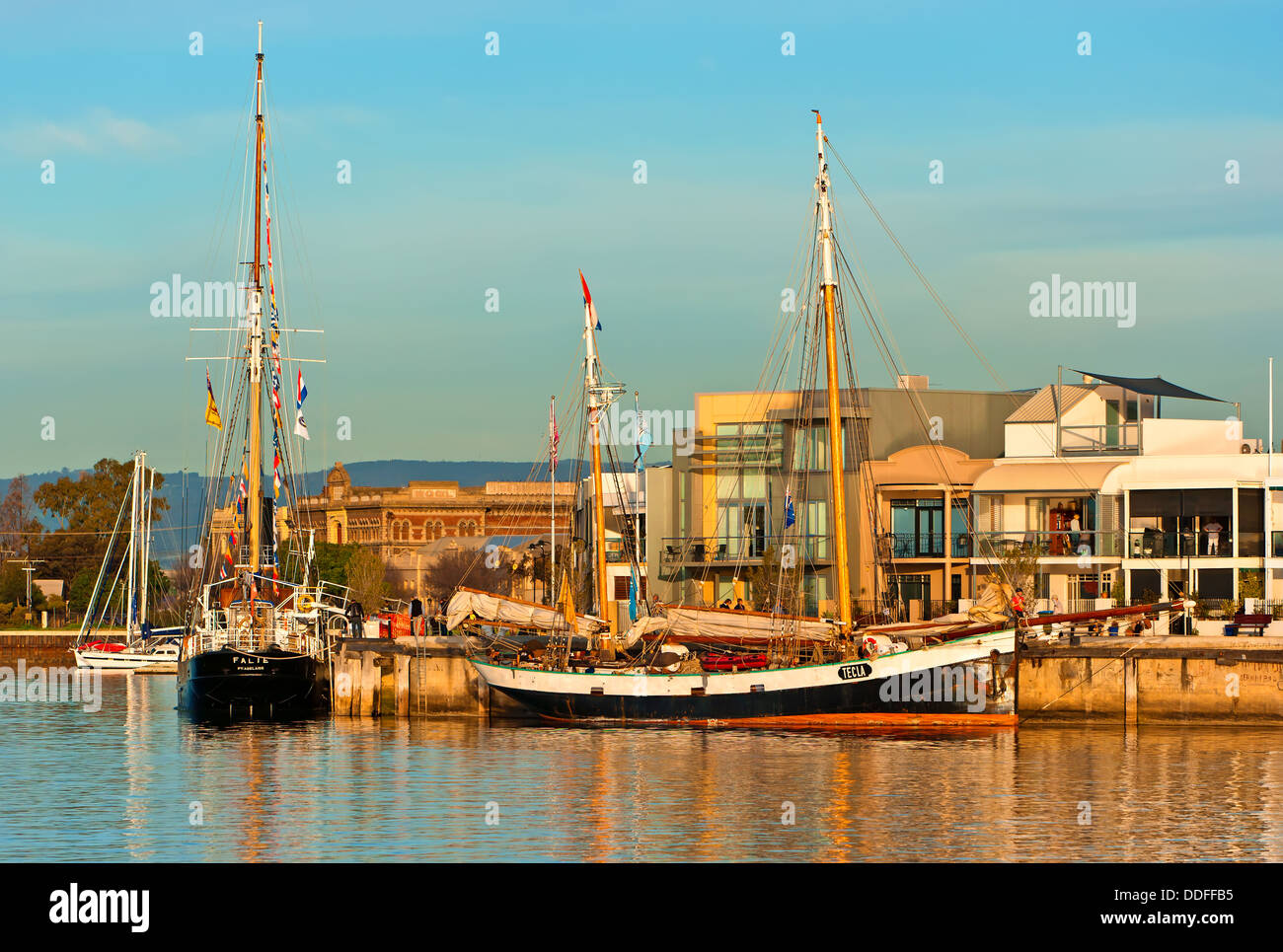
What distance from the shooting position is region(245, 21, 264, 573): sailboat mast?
64.6m

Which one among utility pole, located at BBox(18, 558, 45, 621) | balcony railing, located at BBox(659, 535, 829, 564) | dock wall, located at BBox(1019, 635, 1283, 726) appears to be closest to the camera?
dock wall, located at BBox(1019, 635, 1283, 726)

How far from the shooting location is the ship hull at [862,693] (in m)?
51.9

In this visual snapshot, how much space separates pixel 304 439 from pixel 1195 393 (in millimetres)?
36854

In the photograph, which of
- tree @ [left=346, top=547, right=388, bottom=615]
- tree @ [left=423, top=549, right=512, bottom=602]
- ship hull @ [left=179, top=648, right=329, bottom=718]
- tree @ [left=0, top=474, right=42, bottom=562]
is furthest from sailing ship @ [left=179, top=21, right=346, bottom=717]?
tree @ [left=0, top=474, right=42, bottom=562]

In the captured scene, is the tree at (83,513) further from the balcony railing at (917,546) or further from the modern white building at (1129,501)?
the modern white building at (1129,501)

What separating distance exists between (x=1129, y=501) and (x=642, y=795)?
3545 centimetres

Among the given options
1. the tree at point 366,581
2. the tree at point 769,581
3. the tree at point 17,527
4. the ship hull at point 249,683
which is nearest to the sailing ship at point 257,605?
the ship hull at point 249,683

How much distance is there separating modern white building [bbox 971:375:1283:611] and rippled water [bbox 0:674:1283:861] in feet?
50.2

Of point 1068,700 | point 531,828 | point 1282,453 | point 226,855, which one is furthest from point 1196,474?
point 226,855

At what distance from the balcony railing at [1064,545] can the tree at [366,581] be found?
5826 cm

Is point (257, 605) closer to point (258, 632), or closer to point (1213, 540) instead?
point (258, 632)

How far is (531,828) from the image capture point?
3406 cm

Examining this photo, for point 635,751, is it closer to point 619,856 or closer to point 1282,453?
point 619,856

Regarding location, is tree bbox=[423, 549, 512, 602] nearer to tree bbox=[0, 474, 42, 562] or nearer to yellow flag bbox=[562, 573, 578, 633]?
tree bbox=[0, 474, 42, 562]
